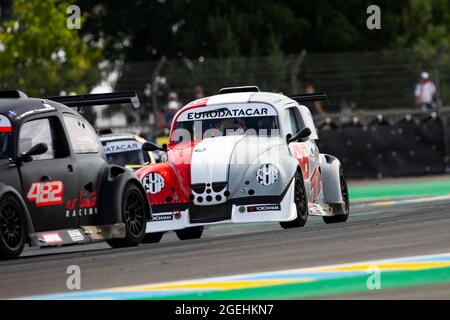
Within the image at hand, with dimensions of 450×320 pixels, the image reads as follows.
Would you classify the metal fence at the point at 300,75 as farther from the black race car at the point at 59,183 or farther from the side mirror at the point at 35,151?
the side mirror at the point at 35,151

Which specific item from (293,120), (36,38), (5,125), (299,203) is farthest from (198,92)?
(5,125)

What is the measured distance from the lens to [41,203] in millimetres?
13094

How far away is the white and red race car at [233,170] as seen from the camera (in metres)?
15.1

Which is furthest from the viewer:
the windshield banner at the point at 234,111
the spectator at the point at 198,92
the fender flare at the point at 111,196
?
the spectator at the point at 198,92

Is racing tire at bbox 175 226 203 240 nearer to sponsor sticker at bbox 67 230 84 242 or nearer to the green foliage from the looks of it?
sponsor sticker at bbox 67 230 84 242

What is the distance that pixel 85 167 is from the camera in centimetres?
1400

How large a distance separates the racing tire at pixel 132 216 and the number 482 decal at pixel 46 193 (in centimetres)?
89

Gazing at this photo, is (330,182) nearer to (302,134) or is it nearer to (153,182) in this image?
(302,134)

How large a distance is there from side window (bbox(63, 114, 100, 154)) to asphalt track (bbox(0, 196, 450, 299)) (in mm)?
1084

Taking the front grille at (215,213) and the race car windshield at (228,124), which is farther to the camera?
the race car windshield at (228,124)

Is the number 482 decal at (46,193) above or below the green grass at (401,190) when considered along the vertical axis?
above

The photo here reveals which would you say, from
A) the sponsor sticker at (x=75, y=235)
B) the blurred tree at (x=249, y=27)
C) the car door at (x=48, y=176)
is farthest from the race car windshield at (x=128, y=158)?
the blurred tree at (x=249, y=27)

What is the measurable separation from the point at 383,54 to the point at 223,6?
19.6m

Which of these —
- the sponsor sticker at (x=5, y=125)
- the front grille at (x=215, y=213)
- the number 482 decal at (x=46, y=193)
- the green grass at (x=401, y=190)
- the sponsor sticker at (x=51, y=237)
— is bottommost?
the green grass at (x=401, y=190)
